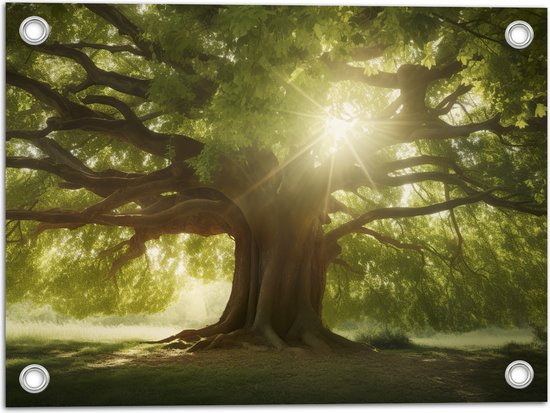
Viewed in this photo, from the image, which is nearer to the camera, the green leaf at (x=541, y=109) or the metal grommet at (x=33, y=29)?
the metal grommet at (x=33, y=29)

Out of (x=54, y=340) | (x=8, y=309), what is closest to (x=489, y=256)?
(x=54, y=340)

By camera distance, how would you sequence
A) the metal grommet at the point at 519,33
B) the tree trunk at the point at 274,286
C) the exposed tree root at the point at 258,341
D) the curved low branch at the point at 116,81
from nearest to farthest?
the metal grommet at the point at 519,33
the exposed tree root at the point at 258,341
the curved low branch at the point at 116,81
the tree trunk at the point at 274,286

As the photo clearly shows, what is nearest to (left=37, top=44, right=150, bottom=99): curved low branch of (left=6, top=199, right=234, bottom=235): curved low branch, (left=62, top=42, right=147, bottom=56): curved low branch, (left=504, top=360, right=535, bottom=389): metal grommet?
(left=62, top=42, right=147, bottom=56): curved low branch

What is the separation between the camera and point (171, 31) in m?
7.82

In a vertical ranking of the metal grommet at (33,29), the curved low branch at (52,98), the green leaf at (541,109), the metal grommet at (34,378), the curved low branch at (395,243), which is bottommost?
the metal grommet at (34,378)

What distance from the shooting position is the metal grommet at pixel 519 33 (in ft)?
20.4

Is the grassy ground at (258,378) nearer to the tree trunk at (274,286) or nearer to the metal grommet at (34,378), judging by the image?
the metal grommet at (34,378)

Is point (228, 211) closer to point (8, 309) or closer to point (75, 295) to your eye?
point (75, 295)

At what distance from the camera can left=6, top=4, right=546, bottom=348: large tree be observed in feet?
21.1

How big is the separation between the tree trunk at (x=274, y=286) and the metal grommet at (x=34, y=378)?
4318 mm

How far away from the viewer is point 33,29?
578 cm

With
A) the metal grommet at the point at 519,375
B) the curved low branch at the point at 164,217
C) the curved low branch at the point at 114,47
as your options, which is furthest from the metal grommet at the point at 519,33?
the curved low branch at the point at 164,217

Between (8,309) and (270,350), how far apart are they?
4.28 m

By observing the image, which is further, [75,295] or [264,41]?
[75,295]
